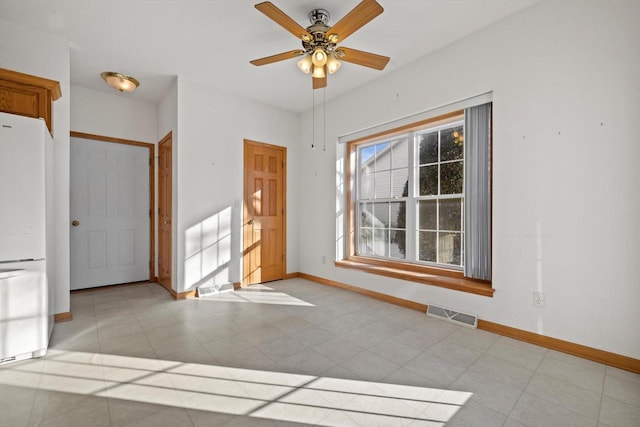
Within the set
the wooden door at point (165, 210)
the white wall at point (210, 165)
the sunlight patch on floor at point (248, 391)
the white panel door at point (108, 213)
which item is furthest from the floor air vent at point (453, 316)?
the white panel door at point (108, 213)

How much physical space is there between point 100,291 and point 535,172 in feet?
18.6

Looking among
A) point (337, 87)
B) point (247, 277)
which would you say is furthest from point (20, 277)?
point (337, 87)

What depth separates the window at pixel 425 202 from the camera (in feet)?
10.0

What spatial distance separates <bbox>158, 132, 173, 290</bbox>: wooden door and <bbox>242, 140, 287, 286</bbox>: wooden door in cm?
108

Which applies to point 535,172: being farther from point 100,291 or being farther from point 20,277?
point 100,291

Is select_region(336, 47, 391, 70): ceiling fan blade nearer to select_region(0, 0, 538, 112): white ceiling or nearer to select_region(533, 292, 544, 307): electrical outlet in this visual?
select_region(0, 0, 538, 112): white ceiling

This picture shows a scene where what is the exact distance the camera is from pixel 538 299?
258cm

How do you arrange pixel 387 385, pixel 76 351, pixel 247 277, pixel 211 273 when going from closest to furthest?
pixel 387 385
pixel 76 351
pixel 211 273
pixel 247 277

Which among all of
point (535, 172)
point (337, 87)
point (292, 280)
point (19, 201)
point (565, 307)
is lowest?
point (292, 280)

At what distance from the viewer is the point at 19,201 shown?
2.22 metres


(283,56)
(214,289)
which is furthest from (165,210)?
(283,56)

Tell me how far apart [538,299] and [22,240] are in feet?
14.2

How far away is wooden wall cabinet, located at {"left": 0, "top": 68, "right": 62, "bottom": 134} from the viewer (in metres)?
2.50

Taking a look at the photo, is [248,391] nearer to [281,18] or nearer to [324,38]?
[281,18]
